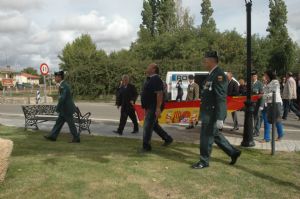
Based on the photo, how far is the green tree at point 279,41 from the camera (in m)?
50.0

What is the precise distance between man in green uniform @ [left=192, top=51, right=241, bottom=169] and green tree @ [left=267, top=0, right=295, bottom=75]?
147 feet

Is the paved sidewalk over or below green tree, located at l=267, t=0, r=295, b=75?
below

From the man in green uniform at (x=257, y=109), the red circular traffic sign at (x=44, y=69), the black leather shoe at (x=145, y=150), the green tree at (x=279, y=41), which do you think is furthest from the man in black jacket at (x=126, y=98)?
the green tree at (x=279, y=41)

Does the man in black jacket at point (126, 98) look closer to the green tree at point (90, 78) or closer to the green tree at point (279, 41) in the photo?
the green tree at point (90, 78)

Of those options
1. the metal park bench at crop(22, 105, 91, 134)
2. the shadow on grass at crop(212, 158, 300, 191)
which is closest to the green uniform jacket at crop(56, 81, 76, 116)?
the metal park bench at crop(22, 105, 91, 134)

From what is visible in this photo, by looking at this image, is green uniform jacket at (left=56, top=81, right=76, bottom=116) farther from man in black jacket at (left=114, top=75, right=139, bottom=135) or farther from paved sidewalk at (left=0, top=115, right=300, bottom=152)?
man in black jacket at (left=114, top=75, right=139, bottom=135)

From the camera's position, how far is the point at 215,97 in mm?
6258

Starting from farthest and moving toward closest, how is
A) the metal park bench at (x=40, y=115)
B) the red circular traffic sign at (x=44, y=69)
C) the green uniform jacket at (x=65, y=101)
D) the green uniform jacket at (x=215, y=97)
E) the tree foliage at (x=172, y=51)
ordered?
the tree foliage at (x=172, y=51)
the red circular traffic sign at (x=44, y=69)
the metal park bench at (x=40, y=115)
the green uniform jacket at (x=65, y=101)
the green uniform jacket at (x=215, y=97)

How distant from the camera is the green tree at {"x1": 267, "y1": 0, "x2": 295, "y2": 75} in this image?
1969 inches

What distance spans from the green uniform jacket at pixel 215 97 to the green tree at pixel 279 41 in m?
44.8

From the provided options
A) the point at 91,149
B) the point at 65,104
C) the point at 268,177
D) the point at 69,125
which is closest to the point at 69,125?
the point at 69,125

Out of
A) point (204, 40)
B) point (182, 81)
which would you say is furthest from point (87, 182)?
point (204, 40)

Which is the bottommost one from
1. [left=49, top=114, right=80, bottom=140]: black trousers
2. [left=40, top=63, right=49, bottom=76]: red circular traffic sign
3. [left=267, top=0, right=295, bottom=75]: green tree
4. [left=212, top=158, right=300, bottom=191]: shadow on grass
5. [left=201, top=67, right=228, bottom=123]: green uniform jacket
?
[left=212, top=158, right=300, bottom=191]: shadow on grass

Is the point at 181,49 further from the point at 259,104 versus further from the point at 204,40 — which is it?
the point at 259,104
